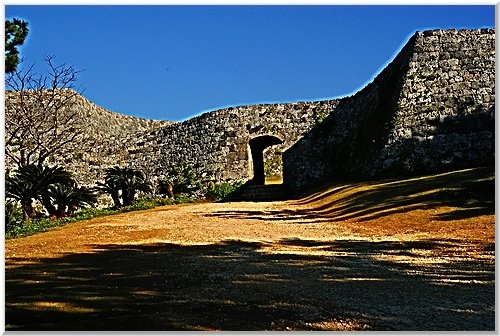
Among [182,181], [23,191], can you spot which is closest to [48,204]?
[23,191]

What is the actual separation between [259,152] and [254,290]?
23.4m

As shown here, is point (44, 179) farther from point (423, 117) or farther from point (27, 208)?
point (423, 117)

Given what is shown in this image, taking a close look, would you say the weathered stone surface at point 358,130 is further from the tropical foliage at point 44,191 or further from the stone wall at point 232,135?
the tropical foliage at point 44,191

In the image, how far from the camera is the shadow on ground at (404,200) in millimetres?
→ 10766

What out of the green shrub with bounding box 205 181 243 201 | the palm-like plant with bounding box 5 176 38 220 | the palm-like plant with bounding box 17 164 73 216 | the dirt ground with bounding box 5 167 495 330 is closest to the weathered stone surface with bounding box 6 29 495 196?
the green shrub with bounding box 205 181 243 201

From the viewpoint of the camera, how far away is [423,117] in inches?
725

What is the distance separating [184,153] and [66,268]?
20790mm

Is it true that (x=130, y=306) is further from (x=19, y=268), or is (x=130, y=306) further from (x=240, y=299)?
(x=19, y=268)

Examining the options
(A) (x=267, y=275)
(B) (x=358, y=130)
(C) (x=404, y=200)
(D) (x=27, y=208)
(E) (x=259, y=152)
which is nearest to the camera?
(A) (x=267, y=275)

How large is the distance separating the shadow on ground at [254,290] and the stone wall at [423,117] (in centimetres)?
1057

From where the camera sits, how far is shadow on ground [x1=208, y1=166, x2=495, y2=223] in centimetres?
1077

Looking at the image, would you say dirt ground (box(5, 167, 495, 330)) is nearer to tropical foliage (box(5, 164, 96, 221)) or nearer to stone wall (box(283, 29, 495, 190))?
tropical foliage (box(5, 164, 96, 221))

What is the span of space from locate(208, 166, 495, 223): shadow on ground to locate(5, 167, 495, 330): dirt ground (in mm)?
103

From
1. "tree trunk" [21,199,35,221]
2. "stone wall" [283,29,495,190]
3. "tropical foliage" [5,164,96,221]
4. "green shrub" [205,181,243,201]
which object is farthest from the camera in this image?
"green shrub" [205,181,243,201]
